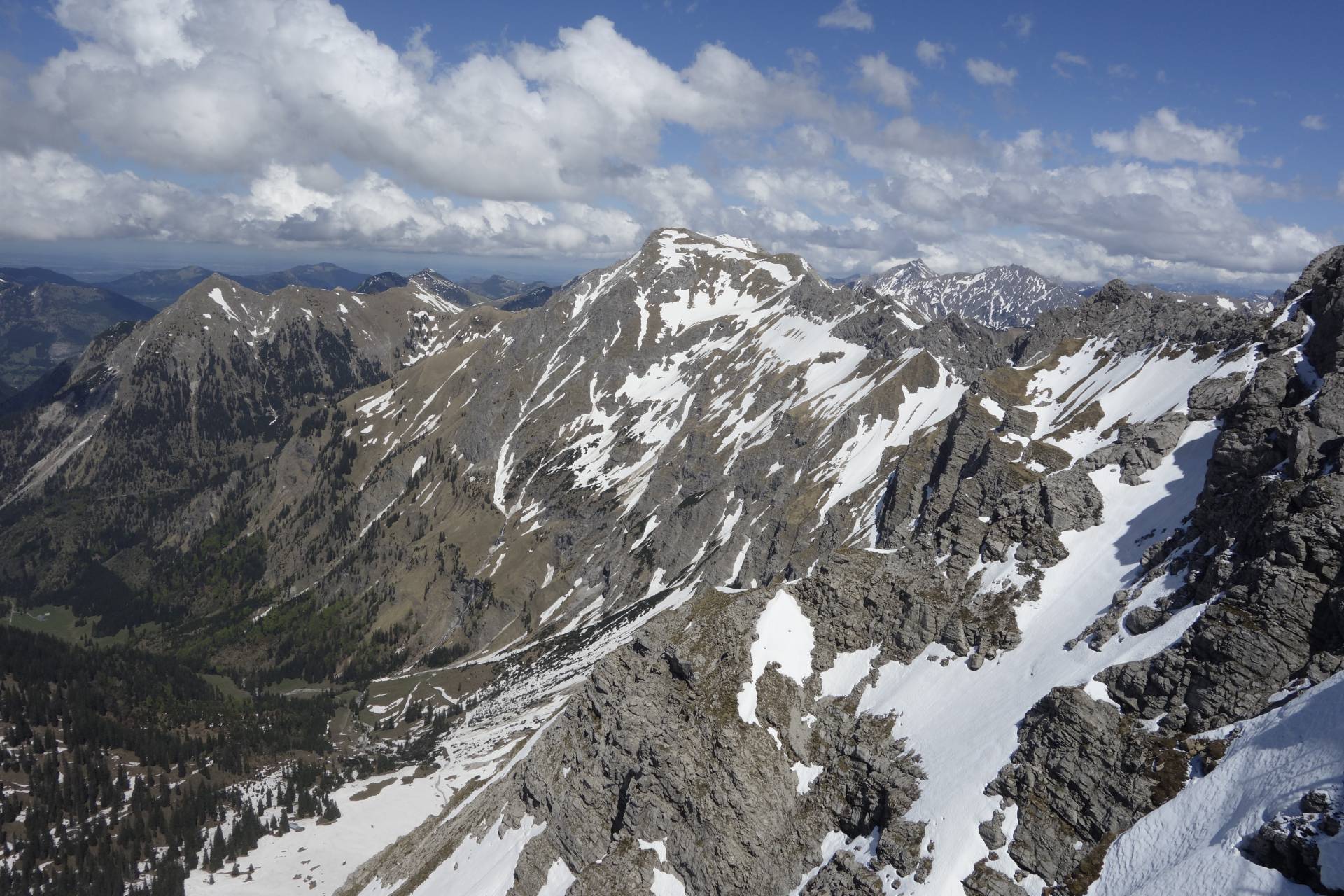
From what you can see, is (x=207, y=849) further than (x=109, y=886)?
Yes

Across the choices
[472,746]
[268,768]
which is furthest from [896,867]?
[268,768]

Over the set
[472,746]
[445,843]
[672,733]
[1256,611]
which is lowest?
[472,746]

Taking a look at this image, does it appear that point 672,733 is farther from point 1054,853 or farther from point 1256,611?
point 1256,611

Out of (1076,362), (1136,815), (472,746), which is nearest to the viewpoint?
(1136,815)

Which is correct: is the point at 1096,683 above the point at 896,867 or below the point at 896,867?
above

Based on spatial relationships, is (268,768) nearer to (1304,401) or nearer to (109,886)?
(109,886)

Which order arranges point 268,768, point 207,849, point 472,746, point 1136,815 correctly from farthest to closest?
point 268,768
point 472,746
point 207,849
point 1136,815

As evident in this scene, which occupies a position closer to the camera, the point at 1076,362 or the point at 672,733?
the point at 672,733

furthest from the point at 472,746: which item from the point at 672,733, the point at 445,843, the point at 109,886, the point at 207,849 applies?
the point at 672,733

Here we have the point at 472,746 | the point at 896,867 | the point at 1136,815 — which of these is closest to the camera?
the point at 1136,815
